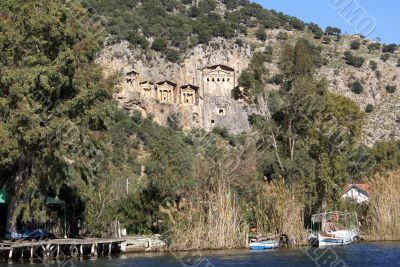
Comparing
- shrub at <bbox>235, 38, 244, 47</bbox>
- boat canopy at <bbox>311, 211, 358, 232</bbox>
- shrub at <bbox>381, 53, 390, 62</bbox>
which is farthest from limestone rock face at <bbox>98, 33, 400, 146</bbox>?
boat canopy at <bbox>311, 211, 358, 232</bbox>

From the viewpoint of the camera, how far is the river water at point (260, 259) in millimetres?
36031

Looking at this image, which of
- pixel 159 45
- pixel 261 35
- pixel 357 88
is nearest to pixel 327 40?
pixel 261 35

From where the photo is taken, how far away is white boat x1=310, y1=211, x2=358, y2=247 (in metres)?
48.2

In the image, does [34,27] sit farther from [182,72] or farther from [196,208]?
[182,72]

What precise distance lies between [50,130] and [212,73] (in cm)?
7839

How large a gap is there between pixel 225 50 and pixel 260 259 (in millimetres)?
80623

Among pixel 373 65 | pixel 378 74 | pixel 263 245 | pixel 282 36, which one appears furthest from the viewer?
pixel 282 36

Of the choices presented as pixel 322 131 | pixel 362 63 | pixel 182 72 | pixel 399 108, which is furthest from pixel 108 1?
pixel 322 131

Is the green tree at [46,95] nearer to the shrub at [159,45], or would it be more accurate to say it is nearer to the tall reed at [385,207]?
the tall reed at [385,207]

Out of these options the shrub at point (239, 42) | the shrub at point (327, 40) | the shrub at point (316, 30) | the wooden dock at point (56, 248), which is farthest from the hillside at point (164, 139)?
the shrub at point (316, 30)

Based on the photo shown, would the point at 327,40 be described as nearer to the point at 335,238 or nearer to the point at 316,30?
the point at 316,30

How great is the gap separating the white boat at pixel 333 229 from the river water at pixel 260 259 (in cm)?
276

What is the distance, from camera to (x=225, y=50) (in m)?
116

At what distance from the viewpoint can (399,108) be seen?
110 meters
